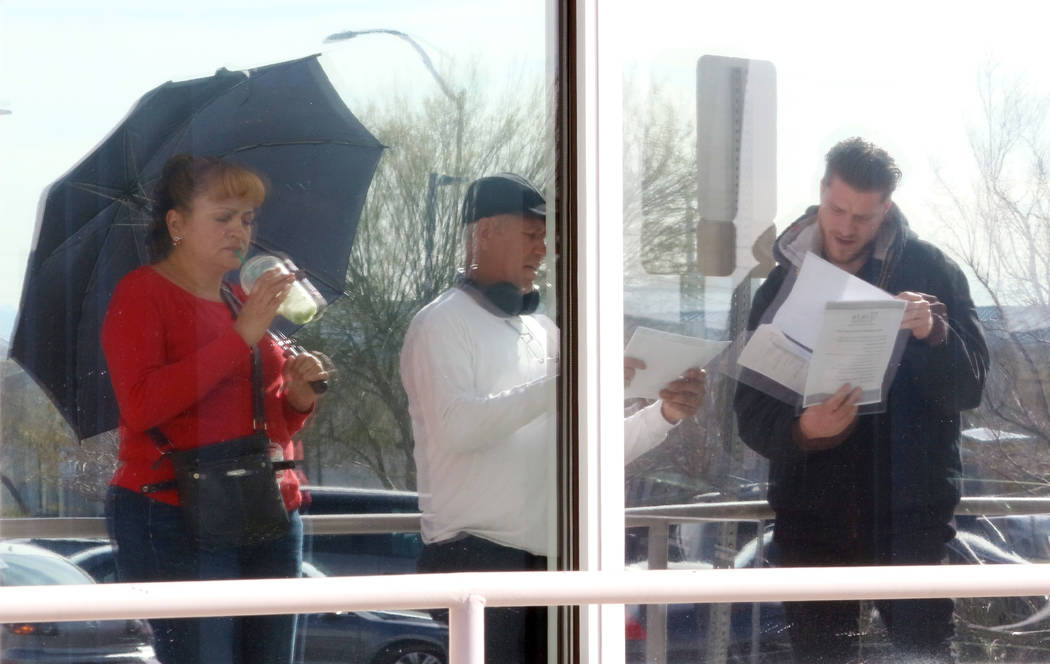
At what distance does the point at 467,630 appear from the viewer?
1.50 m

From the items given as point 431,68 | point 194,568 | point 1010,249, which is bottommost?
point 194,568

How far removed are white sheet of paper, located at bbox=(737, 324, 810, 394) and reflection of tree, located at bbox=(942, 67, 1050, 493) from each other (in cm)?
44

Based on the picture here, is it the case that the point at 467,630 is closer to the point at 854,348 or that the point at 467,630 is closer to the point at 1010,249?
the point at 854,348

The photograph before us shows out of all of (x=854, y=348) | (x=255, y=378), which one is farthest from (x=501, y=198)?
(x=854, y=348)

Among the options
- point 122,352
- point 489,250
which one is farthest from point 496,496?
point 122,352

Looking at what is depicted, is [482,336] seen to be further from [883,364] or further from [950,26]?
[950,26]

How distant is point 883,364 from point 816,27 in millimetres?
787

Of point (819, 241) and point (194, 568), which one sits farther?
point (819, 241)

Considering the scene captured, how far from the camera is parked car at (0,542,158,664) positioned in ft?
7.51

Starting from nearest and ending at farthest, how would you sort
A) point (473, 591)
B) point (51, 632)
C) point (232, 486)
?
point (473, 591)
point (51, 632)
point (232, 486)

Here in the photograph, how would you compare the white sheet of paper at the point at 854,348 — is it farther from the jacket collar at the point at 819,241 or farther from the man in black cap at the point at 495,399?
the man in black cap at the point at 495,399

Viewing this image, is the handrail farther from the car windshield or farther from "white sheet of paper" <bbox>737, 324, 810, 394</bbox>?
"white sheet of paper" <bbox>737, 324, 810, 394</bbox>

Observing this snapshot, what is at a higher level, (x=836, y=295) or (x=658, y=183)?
(x=658, y=183)

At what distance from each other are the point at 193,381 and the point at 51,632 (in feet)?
1.84
